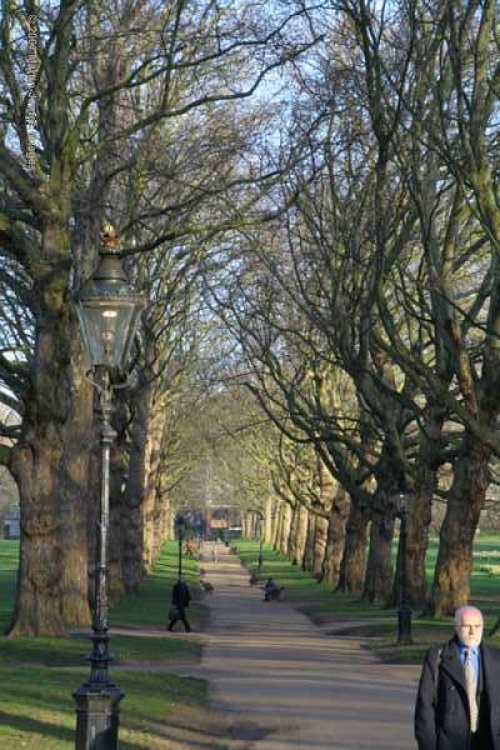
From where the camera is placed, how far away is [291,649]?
98.6ft

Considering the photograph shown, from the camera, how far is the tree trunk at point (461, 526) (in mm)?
32406

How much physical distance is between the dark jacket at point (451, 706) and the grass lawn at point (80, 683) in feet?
17.5

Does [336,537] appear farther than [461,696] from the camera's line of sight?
Yes

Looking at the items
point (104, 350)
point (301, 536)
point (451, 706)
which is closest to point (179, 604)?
point (104, 350)

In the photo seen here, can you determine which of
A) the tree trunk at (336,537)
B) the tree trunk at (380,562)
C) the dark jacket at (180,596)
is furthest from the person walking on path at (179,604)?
the tree trunk at (336,537)

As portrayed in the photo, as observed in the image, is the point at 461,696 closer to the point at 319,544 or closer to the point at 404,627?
the point at 404,627

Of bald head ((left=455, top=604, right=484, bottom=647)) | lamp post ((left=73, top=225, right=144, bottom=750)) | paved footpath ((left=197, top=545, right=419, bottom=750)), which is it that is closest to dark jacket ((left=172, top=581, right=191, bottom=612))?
paved footpath ((left=197, top=545, right=419, bottom=750))

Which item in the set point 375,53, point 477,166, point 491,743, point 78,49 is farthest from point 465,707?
point 78,49

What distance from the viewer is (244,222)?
26.7 metres

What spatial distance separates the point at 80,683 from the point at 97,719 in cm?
710

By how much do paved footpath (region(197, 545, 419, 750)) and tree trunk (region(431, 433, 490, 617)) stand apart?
226 centimetres

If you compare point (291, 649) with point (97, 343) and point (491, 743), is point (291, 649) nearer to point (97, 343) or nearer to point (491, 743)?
point (97, 343)

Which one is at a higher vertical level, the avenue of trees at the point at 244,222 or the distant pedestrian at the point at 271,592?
the avenue of trees at the point at 244,222

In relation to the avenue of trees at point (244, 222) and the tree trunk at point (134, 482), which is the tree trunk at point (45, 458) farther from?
the tree trunk at point (134, 482)
